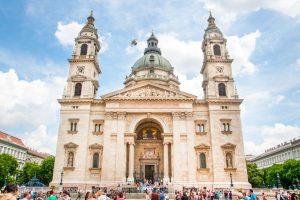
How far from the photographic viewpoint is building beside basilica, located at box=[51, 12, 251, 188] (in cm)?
3775

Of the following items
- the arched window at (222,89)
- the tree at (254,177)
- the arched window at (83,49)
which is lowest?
the tree at (254,177)

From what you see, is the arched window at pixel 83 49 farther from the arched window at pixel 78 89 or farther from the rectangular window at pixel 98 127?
the rectangular window at pixel 98 127

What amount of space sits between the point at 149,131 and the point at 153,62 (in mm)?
17211

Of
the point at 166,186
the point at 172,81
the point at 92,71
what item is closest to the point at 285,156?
the point at 172,81

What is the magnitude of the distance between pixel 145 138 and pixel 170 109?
6.47m

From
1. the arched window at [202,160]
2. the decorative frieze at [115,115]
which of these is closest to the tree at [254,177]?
the arched window at [202,160]

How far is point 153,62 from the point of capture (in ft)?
185

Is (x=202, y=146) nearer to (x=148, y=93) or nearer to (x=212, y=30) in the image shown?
(x=148, y=93)

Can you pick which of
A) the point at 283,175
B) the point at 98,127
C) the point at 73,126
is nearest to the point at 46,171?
the point at 73,126

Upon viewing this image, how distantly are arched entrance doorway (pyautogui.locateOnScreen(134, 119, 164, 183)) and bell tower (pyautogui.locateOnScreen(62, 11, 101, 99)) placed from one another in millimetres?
9325

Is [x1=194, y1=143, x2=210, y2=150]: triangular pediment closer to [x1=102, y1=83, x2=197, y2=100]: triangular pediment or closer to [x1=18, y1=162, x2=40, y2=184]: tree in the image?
[x1=102, y1=83, x2=197, y2=100]: triangular pediment

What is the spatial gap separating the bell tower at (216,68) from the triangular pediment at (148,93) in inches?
156

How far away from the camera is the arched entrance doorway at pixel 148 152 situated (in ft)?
136

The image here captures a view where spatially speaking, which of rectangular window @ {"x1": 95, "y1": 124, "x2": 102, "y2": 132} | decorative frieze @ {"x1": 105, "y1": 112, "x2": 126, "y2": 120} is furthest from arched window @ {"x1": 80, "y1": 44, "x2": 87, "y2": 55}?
rectangular window @ {"x1": 95, "y1": 124, "x2": 102, "y2": 132}
